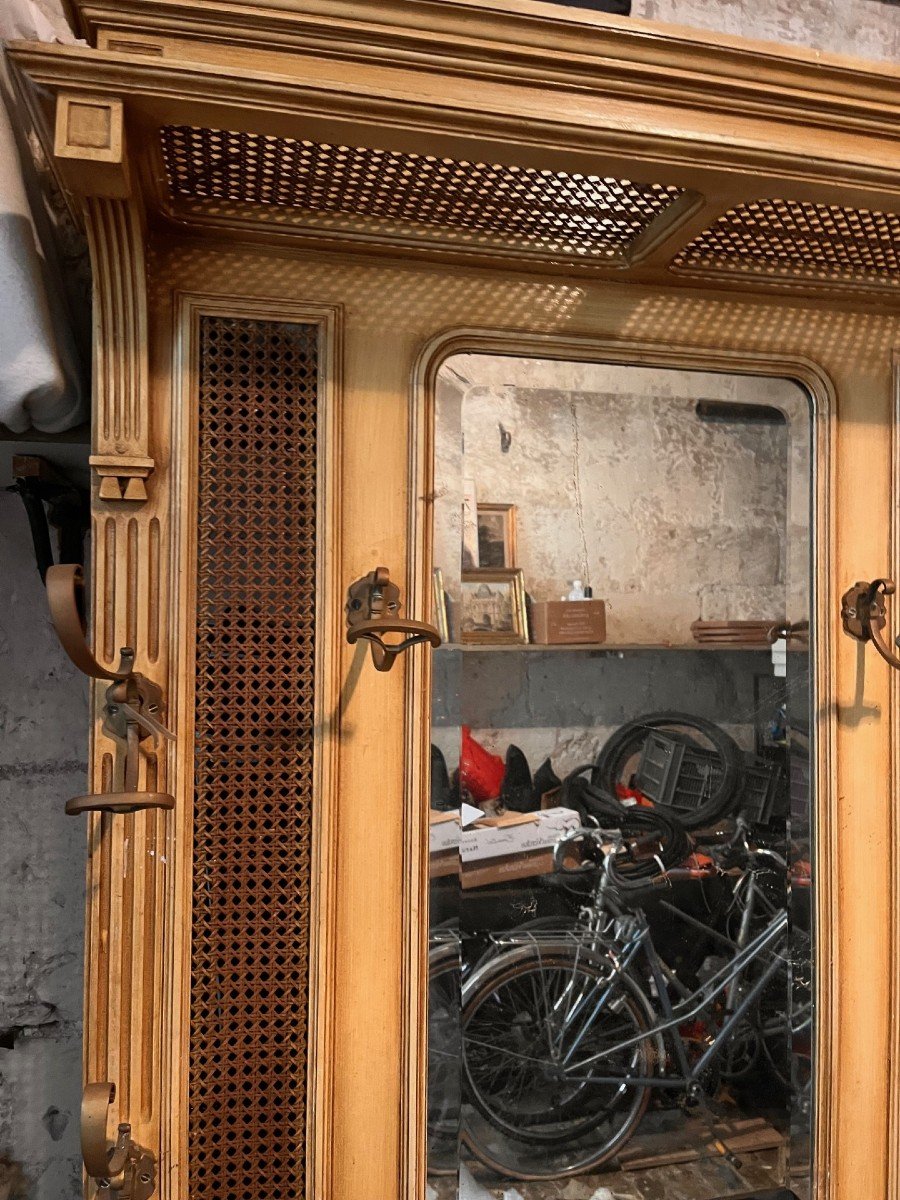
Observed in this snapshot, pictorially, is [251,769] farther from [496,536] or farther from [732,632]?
[732,632]

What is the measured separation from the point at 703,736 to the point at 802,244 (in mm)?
677

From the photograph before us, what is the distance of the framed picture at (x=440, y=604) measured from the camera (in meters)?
1.11

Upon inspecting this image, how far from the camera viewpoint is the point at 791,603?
48.7 inches

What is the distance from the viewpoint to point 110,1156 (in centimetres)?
90

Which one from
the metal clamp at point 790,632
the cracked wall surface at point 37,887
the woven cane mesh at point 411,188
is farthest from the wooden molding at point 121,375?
the metal clamp at point 790,632

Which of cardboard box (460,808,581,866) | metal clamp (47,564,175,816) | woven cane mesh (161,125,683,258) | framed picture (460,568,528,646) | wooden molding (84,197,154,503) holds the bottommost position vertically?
cardboard box (460,808,581,866)

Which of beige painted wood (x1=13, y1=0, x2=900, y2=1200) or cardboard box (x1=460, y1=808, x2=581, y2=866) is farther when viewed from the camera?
cardboard box (x1=460, y1=808, x2=581, y2=866)

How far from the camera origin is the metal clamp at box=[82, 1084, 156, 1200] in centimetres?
87

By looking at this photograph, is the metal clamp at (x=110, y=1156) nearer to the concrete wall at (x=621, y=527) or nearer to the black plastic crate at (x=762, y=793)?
the concrete wall at (x=621, y=527)

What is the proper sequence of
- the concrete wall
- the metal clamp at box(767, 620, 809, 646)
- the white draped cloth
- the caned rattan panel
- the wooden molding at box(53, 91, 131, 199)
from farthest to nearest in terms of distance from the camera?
the metal clamp at box(767, 620, 809, 646)
the concrete wall
the caned rattan panel
the white draped cloth
the wooden molding at box(53, 91, 131, 199)

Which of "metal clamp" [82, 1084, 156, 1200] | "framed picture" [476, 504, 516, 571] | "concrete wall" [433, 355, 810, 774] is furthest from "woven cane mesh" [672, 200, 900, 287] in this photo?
"metal clamp" [82, 1084, 156, 1200]

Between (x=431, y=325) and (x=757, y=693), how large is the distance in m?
0.69

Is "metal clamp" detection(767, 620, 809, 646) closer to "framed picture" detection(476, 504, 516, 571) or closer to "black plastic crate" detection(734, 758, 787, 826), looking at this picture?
"black plastic crate" detection(734, 758, 787, 826)

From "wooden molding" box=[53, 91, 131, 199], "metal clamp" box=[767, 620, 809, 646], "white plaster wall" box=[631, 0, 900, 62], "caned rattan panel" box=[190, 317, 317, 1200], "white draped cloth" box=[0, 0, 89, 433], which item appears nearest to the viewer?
"wooden molding" box=[53, 91, 131, 199]
